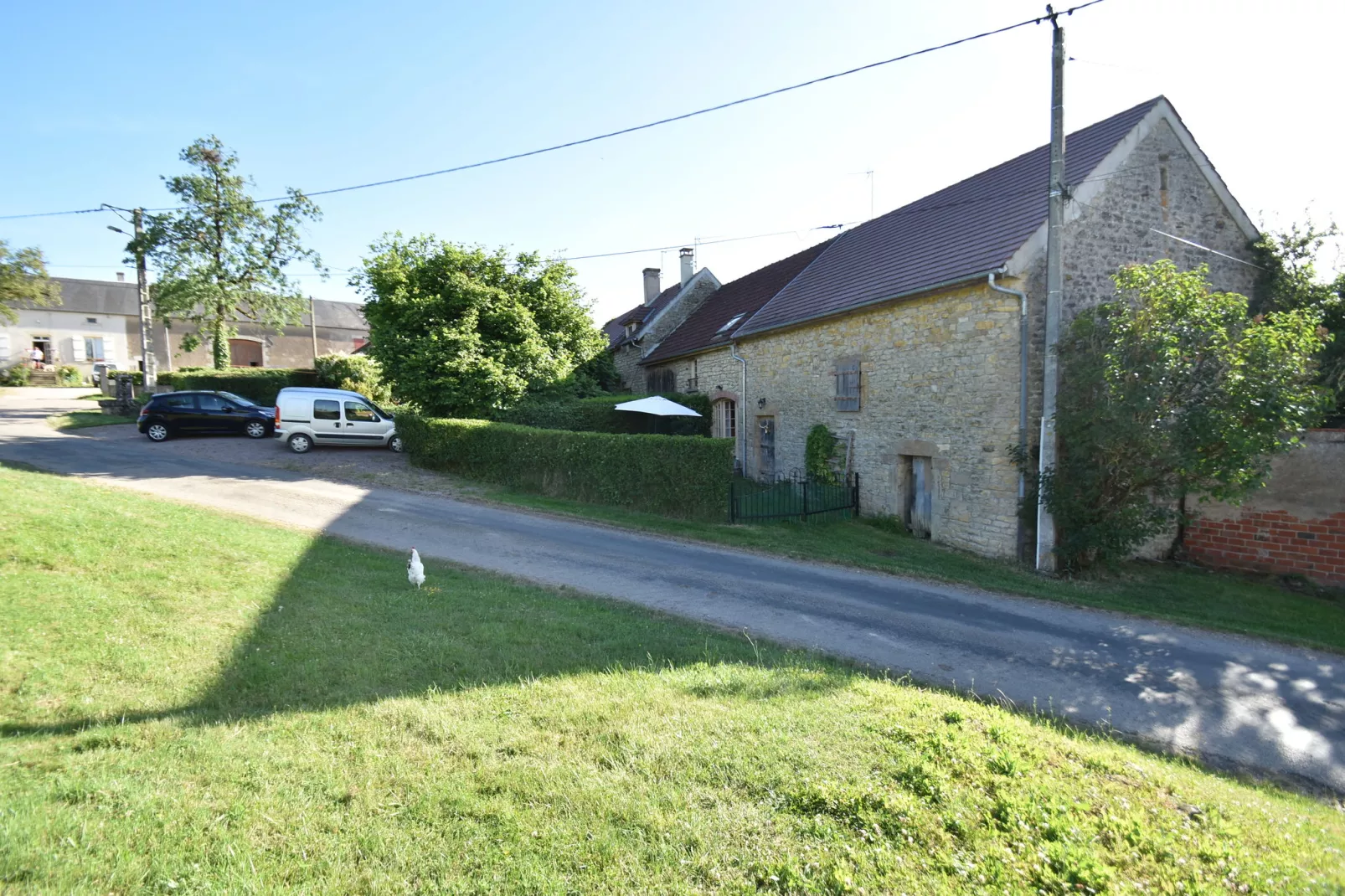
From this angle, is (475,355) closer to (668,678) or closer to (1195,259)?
(668,678)

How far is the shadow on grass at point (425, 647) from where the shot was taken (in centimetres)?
460

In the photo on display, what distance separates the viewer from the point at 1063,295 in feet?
37.3

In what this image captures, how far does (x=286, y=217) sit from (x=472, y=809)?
110 ft

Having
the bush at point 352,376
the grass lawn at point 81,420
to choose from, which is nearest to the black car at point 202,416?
the grass lawn at point 81,420

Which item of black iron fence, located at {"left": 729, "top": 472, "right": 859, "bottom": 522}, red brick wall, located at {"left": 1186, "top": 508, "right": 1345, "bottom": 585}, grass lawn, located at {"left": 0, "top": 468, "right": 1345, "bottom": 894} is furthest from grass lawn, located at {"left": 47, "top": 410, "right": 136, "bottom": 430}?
red brick wall, located at {"left": 1186, "top": 508, "right": 1345, "bottom": 585}

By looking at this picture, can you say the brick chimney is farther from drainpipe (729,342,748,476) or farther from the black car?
the black car

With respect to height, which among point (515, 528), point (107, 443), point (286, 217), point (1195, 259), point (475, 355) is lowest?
point (515, 528)

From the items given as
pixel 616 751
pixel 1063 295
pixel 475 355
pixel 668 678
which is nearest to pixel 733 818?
pixel 616 751

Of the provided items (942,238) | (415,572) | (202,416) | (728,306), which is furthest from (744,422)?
(202,416)

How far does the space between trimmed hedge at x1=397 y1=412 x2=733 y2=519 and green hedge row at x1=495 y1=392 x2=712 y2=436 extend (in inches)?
72.2

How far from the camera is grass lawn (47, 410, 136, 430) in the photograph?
68.8ft

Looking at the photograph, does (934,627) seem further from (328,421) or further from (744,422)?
(328,421)

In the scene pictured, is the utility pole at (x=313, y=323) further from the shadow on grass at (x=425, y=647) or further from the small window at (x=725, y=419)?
the shadow on grass at (x=425, y=647)

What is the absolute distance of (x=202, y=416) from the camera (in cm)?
1925
